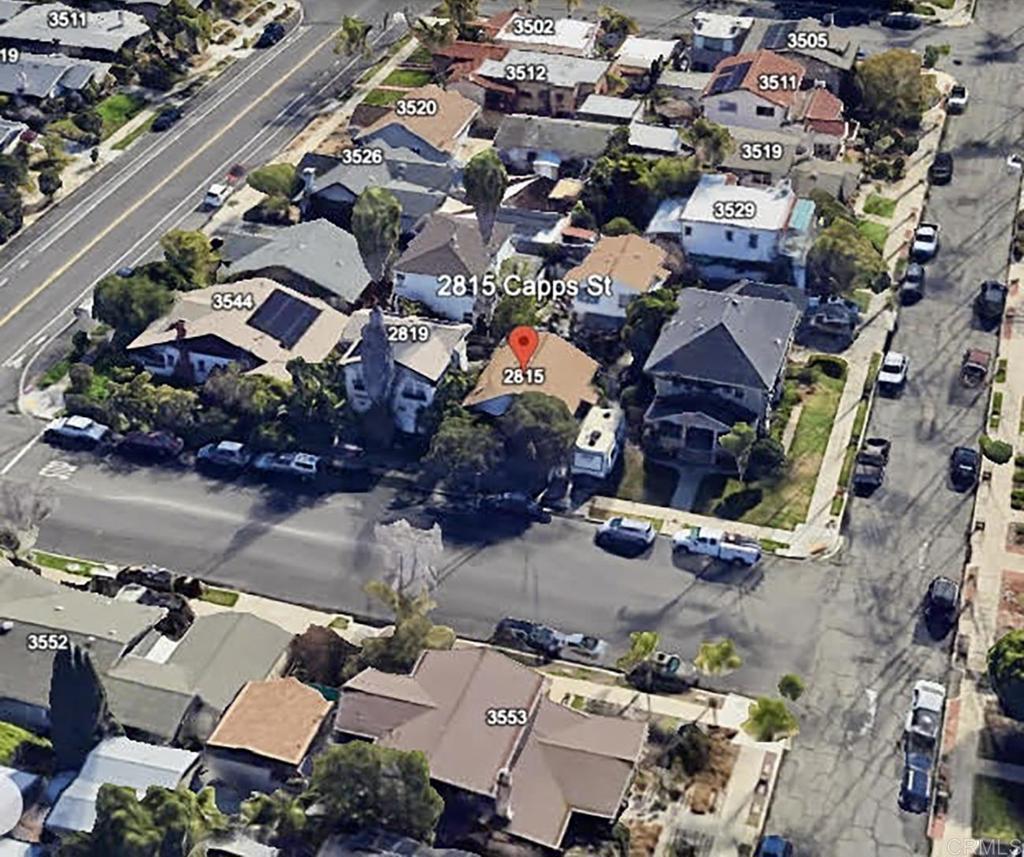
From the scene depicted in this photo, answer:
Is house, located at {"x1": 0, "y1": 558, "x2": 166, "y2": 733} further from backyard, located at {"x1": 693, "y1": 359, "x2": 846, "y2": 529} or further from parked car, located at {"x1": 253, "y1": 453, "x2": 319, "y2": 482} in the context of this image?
backyard, located at {"x1": 693, "y1": 359, "x2": 846, "y2": 529}

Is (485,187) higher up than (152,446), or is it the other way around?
(485,187)

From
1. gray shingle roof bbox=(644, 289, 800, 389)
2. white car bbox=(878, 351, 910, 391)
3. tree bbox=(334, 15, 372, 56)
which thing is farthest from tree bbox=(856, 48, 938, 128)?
tree bbox=(334, 15, 372, 56)

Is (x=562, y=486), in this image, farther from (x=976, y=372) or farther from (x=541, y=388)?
(x=976, y=372)

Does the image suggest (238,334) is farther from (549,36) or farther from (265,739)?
(549,36)

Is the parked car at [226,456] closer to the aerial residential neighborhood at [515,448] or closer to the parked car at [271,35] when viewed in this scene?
the aerial residential neighborhood at [515,448]

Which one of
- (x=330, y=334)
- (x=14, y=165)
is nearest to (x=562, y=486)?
(x=330, y=334)

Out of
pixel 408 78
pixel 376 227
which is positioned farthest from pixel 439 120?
pixel 376 227

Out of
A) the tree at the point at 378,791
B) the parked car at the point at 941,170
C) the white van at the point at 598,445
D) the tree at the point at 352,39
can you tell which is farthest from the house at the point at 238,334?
the parked car at the point at 941,170
